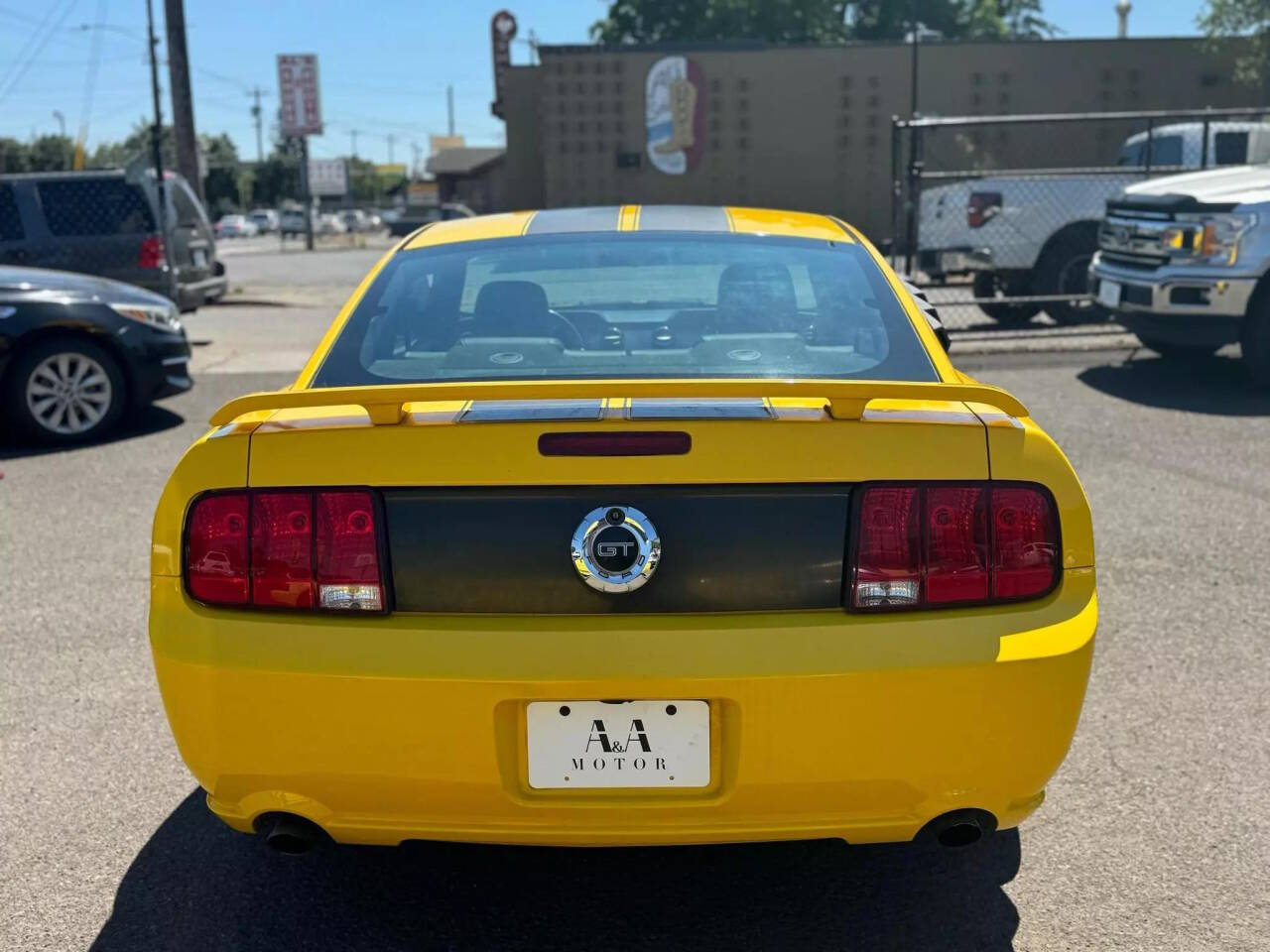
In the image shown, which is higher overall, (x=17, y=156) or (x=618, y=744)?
(x=17, y=156)

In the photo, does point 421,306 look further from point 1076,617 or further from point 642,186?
point 642,186

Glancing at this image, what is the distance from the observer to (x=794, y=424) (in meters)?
2.43

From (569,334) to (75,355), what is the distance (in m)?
6.27

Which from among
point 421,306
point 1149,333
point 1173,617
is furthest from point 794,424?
point 1149,333

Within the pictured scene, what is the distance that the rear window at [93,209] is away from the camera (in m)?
13.1

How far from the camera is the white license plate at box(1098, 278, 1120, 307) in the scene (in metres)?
9.90

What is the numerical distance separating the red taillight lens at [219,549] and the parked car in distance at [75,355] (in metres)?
6.58

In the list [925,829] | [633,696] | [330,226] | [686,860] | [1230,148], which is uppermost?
[1230,148]

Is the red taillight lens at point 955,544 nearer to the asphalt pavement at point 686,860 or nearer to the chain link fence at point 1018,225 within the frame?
the asphalt pavement at point 686,860

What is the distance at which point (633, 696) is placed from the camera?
2.35m

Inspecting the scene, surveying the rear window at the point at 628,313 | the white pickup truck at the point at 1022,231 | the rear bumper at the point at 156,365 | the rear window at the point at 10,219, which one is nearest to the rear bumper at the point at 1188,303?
the white pickup truck at the point at 1022,231

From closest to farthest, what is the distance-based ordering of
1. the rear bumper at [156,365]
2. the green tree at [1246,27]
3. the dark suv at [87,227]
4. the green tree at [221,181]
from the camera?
1. the rear bumper at [156,365]
2. the dark suv at [87,227]
3. the green tree at [1246,27]
4. the green tree at [221,181]

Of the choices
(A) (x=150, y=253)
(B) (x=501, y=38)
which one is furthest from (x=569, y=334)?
(B) (x=501, y=38)

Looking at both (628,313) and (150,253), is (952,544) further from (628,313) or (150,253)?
(150,253)
